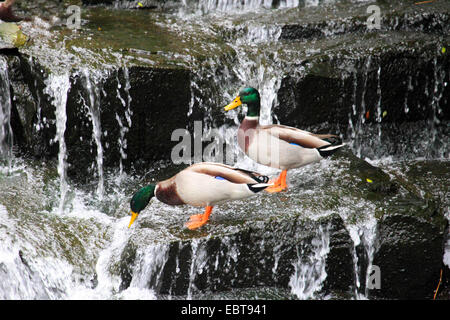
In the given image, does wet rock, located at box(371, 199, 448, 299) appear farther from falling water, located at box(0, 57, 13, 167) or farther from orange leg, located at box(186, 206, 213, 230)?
falling water, located at box(0, 57, 13, 167)

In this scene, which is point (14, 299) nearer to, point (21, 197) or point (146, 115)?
point (21, 197)

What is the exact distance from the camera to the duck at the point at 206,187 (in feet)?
14.8

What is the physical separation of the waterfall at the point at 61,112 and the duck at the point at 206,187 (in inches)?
53.9

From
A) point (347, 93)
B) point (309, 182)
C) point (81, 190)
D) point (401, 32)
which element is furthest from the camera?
point (401, 32)

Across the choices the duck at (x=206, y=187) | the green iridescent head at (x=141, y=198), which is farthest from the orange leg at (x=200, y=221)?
the green iridescent head at (x=141, y=198)

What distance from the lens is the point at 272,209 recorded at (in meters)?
4.98

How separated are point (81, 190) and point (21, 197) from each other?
612 mm

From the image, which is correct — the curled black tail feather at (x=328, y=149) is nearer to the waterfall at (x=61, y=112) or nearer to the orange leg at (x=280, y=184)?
the orange leg at (x=280, y=184)

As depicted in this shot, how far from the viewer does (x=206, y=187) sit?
457 centimetres

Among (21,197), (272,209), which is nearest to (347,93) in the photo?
(272,209)

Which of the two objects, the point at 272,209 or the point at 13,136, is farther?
the point at 13,136

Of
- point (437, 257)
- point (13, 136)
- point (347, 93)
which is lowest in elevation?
point (437, 257)

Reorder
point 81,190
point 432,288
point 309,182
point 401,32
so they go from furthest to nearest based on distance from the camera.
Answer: point 401,32 < point 81,190 < point 309,182 < point 432,288

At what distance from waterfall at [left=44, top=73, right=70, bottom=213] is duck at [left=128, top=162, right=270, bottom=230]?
1370mm
